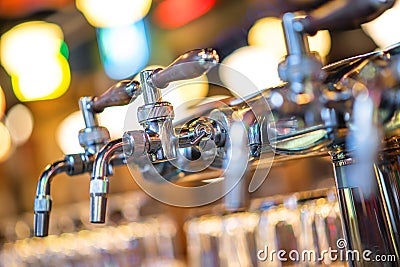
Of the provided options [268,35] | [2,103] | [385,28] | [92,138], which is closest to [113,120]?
[2,103]

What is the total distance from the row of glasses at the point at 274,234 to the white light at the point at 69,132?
12.0ft

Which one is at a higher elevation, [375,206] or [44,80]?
[44,80]

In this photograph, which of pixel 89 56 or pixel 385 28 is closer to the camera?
pixel 385 28

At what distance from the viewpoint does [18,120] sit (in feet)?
18.2

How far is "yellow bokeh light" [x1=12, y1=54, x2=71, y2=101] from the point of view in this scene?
15.8 feet

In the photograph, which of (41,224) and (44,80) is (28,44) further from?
(41,224)

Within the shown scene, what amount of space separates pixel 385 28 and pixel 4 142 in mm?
3234

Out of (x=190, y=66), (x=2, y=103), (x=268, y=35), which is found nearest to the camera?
(x=190, y=66)

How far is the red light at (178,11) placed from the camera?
4.51 metres

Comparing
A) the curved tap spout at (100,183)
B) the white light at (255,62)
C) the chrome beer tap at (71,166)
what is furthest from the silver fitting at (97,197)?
the white light at (255,62)

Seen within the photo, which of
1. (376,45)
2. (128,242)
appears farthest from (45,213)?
(376,45)

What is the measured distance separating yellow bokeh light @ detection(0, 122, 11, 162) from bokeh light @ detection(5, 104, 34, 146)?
1.2 inches

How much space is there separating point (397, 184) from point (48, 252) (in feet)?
6.72

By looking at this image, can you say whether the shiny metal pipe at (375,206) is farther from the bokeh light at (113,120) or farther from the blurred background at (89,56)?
the bokeh light at (113,120)
